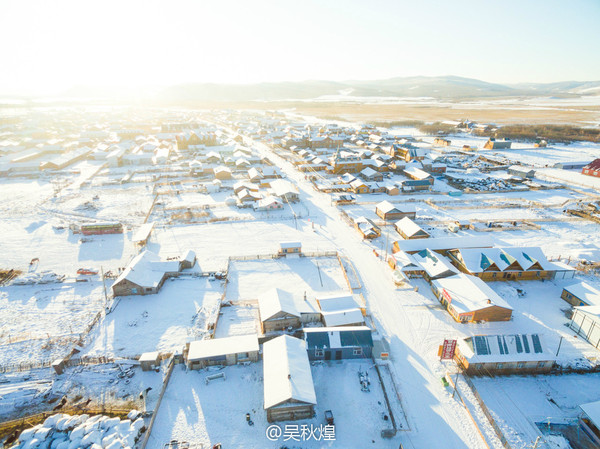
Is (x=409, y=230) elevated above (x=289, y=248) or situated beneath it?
elevated above

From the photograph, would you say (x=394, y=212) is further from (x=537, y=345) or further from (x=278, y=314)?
(x=278, y=314)

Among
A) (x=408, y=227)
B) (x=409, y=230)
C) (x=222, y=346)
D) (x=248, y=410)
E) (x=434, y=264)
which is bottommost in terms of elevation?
(x=248, y=410)

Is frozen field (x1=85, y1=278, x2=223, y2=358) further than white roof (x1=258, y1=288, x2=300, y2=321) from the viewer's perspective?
No

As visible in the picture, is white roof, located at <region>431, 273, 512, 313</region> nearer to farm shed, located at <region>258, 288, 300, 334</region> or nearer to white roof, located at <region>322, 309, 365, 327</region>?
white roof, located at <region>322, 309, 365, 327</region>

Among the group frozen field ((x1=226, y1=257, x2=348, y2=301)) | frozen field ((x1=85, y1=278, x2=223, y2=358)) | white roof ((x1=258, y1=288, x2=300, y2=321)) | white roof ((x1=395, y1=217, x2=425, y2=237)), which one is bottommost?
frozen field ((x1=85, y1=278, x2=223, y2=358))

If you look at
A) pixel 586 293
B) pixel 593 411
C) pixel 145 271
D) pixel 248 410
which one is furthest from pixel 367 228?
pixel 248 410

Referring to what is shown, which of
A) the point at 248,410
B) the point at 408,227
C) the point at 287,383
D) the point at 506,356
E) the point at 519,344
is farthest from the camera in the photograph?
the point at 408,227

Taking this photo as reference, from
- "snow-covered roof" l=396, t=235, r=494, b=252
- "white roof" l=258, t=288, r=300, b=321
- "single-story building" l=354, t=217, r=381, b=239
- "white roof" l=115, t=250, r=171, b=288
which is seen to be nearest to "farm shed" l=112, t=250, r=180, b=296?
"white roof" l=115, t=250, r=171, b=288
